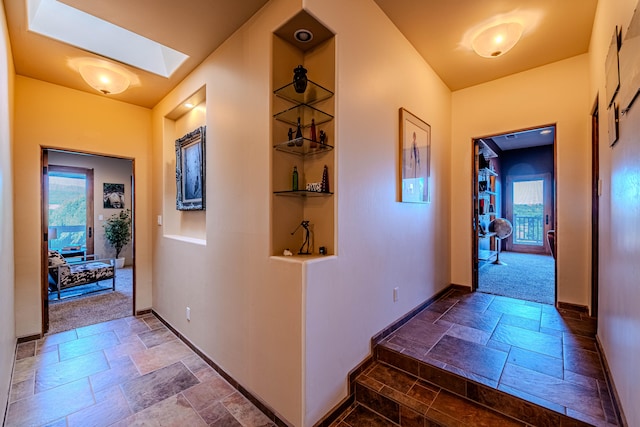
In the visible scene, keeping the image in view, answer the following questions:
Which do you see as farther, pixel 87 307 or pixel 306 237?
pixel 87 307

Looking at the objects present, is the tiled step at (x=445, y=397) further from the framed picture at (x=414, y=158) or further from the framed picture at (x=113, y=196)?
the framed picture at (x=113, y=196)

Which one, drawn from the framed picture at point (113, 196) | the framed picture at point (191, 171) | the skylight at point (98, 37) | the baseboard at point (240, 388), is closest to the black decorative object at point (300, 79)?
the framed picture at point (191, 171)

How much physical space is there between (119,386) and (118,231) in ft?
17.1

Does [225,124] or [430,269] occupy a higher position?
[225,124]

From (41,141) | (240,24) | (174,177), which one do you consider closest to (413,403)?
(240,24)

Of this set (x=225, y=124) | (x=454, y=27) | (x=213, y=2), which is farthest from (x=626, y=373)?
(x=213, y=2)

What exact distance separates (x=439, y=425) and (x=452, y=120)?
3493 mm

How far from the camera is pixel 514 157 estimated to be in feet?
24.5

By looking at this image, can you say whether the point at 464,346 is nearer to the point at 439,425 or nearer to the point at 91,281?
the point at 439,425

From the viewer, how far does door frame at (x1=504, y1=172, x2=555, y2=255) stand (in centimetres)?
691

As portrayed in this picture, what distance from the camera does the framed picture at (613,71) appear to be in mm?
1492

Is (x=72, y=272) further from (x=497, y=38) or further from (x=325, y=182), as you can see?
(x=497, y=38)

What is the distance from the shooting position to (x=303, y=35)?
1823 millimetres

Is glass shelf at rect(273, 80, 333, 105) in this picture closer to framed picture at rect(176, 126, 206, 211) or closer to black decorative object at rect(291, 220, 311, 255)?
black decorative object at rect(291, 220, 311, 255)
